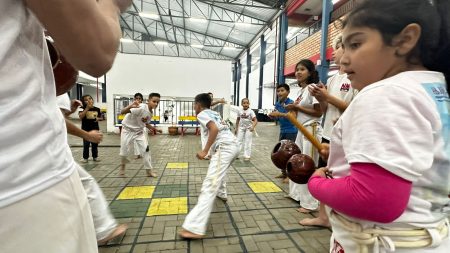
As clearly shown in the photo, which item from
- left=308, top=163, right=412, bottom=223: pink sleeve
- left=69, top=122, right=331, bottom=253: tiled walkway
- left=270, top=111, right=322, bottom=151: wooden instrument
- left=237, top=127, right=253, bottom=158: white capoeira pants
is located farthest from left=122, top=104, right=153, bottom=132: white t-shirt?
left=308, top=163, right=412, bottom=223: pink sleeve

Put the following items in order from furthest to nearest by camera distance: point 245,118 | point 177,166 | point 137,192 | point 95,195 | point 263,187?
point 245,118, point 177,166, point 263,187, point 137,192, point 95,195

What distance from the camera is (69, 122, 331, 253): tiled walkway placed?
2.42 metres

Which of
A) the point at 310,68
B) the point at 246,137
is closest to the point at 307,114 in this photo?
the point at 310,68

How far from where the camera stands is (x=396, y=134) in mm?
573

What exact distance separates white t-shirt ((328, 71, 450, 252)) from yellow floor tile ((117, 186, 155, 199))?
3.38 metres

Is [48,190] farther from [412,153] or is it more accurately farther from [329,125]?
[329,125]

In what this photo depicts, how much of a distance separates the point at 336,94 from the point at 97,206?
2528mm

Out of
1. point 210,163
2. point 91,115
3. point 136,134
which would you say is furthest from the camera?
point 91,115

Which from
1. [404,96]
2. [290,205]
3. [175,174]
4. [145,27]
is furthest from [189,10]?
[404,96]

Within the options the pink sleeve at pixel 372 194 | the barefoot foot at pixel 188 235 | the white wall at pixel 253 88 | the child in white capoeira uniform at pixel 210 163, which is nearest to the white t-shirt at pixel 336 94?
the child in white capoeira uniform at pixel 210 163

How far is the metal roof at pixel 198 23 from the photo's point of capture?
1465cm

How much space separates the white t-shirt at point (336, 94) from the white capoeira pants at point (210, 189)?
3.61 ft

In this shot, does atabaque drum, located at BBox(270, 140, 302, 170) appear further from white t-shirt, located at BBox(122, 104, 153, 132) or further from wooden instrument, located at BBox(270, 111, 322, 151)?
white t-shirt, located at BBox(122, 104, 153, 132)

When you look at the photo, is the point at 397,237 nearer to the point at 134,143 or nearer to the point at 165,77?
the point at 134,143
